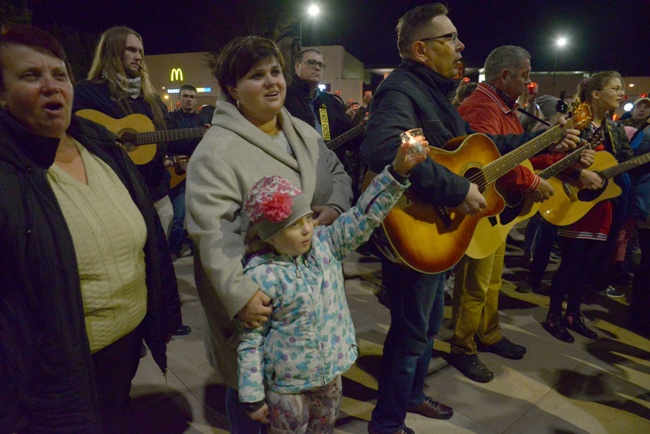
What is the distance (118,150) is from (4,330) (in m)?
0.82

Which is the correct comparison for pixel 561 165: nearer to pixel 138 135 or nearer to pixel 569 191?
pixel 569 191

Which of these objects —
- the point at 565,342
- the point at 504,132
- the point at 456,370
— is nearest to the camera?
the point at 504,132

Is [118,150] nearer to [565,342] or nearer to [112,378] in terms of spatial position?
[112,378]

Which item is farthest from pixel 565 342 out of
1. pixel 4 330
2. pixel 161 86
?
pixel 161 86

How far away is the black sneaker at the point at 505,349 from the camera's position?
3.39m

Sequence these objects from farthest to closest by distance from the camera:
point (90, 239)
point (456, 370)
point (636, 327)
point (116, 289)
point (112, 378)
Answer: point (636, 327) → point (456, 370) → point (112, 378) → point (116, 289) → point (90, 239)

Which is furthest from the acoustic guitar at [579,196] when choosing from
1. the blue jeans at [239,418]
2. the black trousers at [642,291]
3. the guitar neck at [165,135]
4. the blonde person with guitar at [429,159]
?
the guitar neck at [165,135]

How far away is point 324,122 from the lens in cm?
385

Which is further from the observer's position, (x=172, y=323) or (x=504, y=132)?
(x=504, y=132)

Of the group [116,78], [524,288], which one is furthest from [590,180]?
[116,78]

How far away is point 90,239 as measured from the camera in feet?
4.85

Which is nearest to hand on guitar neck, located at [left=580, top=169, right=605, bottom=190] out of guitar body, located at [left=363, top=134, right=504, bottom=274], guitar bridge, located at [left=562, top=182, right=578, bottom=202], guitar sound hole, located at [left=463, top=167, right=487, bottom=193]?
guitar bridge, located at [left=562, top=182, right=578, bottom=202]

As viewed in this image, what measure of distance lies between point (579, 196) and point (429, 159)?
2.27 metres

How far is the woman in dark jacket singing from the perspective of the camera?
1.33m
